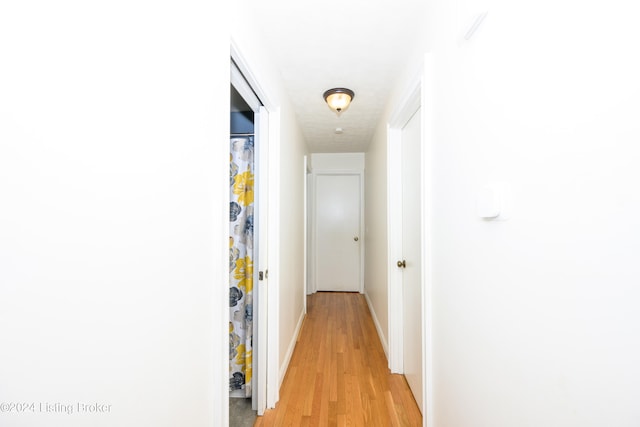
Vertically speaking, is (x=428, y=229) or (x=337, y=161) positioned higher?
(x=337, y=161)

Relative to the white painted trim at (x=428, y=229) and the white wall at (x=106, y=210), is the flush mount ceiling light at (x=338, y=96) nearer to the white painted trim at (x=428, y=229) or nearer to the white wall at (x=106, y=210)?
the white painted trim at (x=428, y=229)

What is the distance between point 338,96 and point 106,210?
80.3 inches

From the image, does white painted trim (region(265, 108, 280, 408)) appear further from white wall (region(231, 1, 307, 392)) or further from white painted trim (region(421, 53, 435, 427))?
white painted trim (region(421, 53, 435, 427))

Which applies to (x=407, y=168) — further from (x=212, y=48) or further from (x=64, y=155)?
(x=64, y=155)

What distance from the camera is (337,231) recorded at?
472cm

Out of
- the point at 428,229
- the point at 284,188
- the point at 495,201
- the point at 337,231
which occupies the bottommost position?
the point at 337,231

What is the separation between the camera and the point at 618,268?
0.49 meters

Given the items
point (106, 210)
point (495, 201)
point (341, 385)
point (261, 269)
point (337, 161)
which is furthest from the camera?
point (337, 161)

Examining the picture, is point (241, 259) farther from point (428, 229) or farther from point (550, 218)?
point (550, 218)

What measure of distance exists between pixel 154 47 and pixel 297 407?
2.12 metres

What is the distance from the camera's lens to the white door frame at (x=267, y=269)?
1.86 metres

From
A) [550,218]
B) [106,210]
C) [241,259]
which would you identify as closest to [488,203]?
[550,218]

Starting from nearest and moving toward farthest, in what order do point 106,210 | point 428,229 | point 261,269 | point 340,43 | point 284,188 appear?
1. point 106,210
2. point 428,229
3. point 340,43
4. point 261,269
5. point 284,188

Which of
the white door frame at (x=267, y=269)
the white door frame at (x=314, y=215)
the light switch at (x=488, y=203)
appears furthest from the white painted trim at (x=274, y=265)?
the white door frame at (x=314, y=215)
